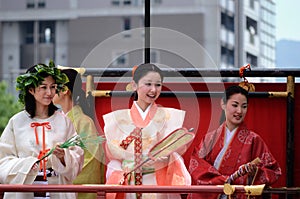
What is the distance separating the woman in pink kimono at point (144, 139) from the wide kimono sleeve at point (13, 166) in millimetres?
598

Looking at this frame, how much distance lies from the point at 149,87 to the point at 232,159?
69 centimetres

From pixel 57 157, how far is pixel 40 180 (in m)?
0.21

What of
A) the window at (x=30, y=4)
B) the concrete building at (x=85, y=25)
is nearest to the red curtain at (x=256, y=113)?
the concrete building at (x=85, y=25)

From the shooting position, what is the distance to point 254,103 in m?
7.60

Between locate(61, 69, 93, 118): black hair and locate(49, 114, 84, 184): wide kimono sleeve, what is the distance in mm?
625

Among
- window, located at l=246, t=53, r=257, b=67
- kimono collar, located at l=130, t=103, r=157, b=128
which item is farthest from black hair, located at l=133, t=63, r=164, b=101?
window, located at l=246, t=53, r=257, b=67

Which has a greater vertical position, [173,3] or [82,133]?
[173,3]

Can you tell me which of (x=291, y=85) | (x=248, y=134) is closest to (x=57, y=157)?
(x=248, y=134)

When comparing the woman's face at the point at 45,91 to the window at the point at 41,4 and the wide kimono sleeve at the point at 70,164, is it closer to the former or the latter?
the wide kimono sleeve at the point at 70,164

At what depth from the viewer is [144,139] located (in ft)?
22.8

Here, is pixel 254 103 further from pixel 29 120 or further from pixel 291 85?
pixel 29 120

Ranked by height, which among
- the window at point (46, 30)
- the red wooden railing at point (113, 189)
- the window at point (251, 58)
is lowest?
the red wooden railing at point (113, 189)

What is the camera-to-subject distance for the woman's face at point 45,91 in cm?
677

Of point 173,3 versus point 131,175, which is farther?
point 173,3
